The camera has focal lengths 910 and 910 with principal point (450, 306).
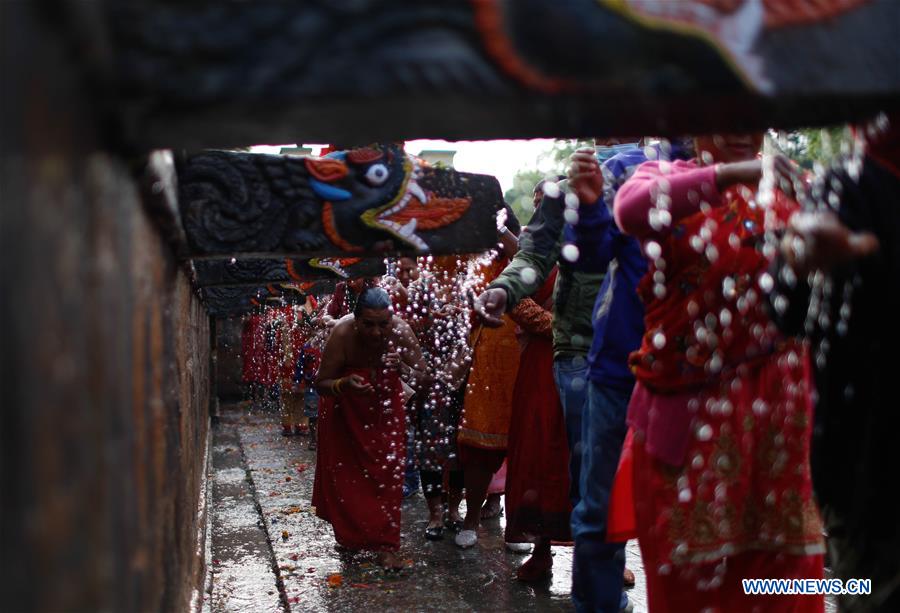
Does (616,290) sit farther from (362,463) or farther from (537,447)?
(362,463)

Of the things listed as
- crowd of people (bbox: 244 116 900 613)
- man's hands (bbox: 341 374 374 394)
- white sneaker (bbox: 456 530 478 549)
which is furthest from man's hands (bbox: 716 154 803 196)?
white sneaker (bbox: 456 530 478 549)

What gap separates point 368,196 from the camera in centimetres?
350

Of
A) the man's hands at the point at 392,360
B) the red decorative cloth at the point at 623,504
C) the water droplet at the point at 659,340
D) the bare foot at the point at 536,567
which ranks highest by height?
the water droplet at the point at 659,340

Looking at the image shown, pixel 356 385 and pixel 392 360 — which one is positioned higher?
pixel 392 360

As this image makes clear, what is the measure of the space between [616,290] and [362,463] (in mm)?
2874

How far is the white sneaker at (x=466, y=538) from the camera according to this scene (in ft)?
20.8

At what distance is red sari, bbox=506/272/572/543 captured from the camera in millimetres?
5328

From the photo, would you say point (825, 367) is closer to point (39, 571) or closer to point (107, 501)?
point (107, 501)

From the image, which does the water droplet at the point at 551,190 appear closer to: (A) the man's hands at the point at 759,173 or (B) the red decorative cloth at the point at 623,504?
(B) the red decorative cloth at the point at 623,504

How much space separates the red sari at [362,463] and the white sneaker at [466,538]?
53 centimetres

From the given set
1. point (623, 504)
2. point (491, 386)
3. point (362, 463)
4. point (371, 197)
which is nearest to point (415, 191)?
point (371, 197)

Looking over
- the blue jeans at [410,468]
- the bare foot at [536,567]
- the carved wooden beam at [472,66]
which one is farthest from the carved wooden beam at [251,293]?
the carved wooden beam at [472,66]

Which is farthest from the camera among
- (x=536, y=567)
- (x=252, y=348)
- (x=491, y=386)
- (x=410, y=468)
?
(x=252, y=348)

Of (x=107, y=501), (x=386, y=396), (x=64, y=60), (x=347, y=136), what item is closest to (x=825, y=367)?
(x=347, y=136)
